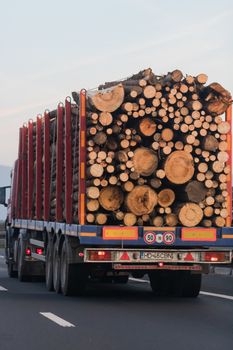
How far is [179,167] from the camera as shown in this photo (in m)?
17.3

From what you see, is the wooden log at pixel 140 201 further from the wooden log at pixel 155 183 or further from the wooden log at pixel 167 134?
the wooden log at pixel 167 134

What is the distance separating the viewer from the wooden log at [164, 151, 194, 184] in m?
17.3

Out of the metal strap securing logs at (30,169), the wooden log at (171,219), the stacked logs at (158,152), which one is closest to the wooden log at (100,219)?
the stacked logs at (158,152)

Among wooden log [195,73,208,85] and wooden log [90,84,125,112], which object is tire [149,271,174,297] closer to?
wooden log [90,84,125,112]

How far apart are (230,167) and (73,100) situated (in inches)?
118

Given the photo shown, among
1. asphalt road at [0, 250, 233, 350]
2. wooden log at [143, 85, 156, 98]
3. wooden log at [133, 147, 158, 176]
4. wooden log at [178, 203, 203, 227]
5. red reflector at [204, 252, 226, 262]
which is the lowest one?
asphalt road at [0, 250, 233, 350]

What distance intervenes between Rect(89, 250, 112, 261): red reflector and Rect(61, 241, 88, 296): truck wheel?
77 cm

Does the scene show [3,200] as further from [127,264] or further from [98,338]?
[98,338]

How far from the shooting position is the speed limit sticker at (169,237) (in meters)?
16.9

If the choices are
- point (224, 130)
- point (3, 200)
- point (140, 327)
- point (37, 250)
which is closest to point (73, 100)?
point (224, 130)

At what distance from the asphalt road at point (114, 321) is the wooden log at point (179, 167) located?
207cm

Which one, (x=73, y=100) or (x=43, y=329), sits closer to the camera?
(x=43, y=329)

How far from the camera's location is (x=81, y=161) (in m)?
17.0

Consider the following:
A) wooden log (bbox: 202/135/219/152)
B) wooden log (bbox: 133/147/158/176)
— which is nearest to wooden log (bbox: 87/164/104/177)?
wooden log (bbox: 133/147/158/176)
